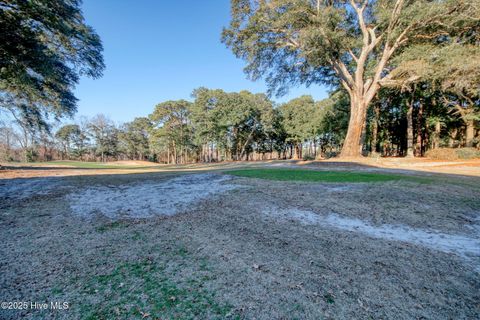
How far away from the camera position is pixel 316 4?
38.9 feet

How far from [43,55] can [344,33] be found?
14204 millimetres

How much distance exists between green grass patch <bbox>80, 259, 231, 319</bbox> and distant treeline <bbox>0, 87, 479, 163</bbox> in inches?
520

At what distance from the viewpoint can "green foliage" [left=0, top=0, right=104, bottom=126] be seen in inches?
282

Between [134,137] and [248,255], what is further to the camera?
[134,137]

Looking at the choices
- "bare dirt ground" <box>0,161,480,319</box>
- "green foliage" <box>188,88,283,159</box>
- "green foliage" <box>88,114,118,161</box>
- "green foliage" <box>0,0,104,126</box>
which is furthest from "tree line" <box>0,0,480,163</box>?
"green foliage" <box>88,114,118,161</box>

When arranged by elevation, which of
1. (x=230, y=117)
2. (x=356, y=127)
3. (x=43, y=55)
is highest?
(x=230, y=117)

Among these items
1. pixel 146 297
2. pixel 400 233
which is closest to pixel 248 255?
pixel 146 297

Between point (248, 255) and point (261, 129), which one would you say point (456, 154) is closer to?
point (248, 255)

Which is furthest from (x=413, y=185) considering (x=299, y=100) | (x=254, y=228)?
(x=299, y=100)

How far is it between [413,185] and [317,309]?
6.13 m

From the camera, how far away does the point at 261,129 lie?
3550cm

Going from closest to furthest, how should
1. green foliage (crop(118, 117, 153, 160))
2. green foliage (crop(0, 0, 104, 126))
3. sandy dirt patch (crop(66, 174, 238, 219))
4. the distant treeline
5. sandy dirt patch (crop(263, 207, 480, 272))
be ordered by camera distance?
1. sandy dirt patch (crop(263, 207, 480, 272))
2. sandy dirt patch (crop(66, 174, 238, 219))
3. green foliage (crop(0, 0, 104, 126))
4. the distant treeline
5. green foliage (crop(118, 117, 153, 160))

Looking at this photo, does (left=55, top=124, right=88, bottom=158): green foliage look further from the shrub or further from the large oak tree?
the shrub

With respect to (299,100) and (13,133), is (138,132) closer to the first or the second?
(13,133)
